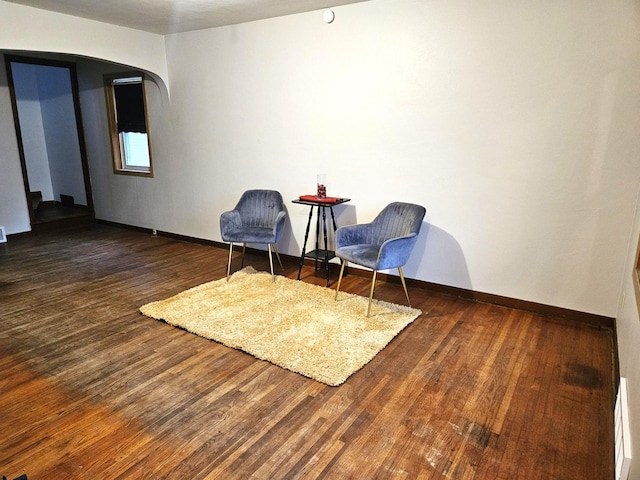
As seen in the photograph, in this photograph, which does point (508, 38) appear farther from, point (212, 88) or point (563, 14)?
point (212, 88)

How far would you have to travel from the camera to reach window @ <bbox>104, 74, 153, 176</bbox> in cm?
564

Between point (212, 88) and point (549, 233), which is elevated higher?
point (212, 88)

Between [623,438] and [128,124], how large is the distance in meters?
6.16

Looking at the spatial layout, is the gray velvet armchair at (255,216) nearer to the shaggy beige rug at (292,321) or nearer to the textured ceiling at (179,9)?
the shaggy beige rug at (292,321)

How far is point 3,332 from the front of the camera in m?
3.06

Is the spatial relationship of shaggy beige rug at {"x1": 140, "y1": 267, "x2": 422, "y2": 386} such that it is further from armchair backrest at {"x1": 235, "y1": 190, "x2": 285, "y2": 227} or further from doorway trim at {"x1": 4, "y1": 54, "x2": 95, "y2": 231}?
doorway trim at {"x1": 4, "y1": 54, "x2": 95, "y2": 231}

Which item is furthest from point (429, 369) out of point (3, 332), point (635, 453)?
point (3, 332)

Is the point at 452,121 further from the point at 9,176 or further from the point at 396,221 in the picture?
the point at 9,176

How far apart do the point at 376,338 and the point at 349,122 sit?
207cm

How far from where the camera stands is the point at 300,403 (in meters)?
2.26

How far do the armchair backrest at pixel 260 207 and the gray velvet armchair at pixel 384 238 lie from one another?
1031mm

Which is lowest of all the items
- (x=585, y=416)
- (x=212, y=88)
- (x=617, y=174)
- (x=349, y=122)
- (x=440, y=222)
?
(x=585, y=416)

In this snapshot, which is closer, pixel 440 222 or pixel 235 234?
pixel 440 222

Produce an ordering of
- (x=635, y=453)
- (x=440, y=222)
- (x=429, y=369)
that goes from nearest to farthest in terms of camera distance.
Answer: (x=635, y=453) < (x=429, y=369) < (x=440, y=222)
